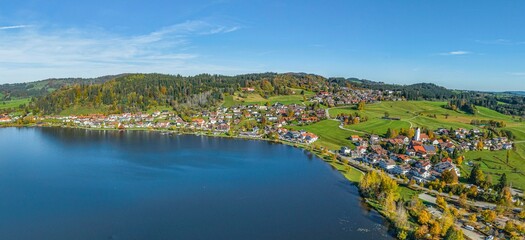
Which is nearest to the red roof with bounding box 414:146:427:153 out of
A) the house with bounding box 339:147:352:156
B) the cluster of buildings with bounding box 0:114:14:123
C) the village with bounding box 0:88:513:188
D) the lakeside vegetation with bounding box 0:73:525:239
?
the village with bounding box 0:88:513:188

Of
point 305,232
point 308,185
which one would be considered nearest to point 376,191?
point 308,185

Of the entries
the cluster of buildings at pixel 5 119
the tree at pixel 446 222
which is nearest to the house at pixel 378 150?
the tree at pixel 446 222

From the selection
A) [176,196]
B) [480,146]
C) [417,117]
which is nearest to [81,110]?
[176,196]

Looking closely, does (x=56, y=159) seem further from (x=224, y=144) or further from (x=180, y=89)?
(x=180, y=89)

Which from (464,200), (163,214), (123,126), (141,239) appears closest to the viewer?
(141,239)

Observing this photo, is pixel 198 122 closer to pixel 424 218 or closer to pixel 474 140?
pixel 474 140

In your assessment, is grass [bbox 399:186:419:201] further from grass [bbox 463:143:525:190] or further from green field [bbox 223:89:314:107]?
green field [bbox 223:89:314:107]
